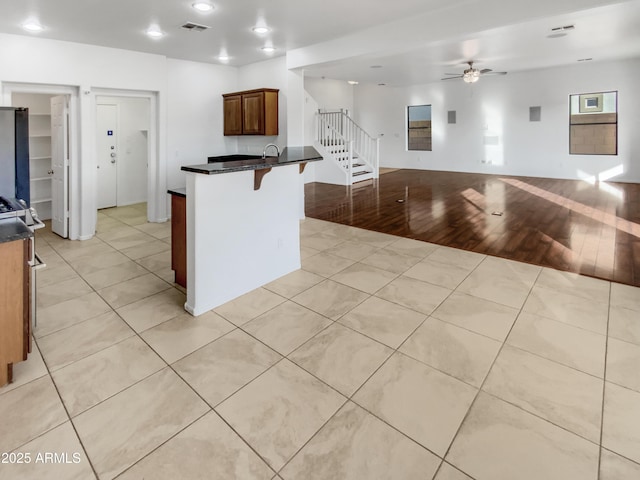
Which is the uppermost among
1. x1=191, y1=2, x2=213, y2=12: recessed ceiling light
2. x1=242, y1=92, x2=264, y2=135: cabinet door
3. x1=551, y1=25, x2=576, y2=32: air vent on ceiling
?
x1=551, y1=25, x2=576, y2=32: air vent on ceiling

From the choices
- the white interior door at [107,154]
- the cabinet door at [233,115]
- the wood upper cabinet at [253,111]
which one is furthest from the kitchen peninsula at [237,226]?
the white interior door at [107,154]

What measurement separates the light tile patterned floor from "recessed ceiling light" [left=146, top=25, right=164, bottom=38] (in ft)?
9.98

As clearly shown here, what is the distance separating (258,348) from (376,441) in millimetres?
1077

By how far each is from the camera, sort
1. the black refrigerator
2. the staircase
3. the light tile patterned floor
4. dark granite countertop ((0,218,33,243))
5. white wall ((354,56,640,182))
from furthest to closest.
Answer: the staircase < white wall ((354,56,640,182)) < the black refrigerator < dark granite countertop ((0,218,33,243)) < the light tile patterned floor

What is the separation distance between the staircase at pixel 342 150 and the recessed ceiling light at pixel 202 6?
20.4ft

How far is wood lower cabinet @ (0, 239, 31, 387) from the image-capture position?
2.10 meters

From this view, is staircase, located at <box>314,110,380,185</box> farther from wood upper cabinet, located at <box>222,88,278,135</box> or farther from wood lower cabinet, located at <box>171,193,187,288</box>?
wood lower cabinet, located at <box>171,193,187,288</box>

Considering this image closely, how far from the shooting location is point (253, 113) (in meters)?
6.38

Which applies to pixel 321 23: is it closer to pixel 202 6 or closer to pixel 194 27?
pixel 202 6

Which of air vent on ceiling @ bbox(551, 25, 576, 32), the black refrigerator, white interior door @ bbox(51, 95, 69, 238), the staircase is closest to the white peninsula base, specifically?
the black refrigerator

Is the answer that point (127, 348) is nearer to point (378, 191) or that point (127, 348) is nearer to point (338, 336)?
point (338, 336)

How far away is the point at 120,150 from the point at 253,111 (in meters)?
3.03

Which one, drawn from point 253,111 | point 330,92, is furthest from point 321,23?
point 330,92

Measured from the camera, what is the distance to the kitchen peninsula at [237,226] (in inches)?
118
